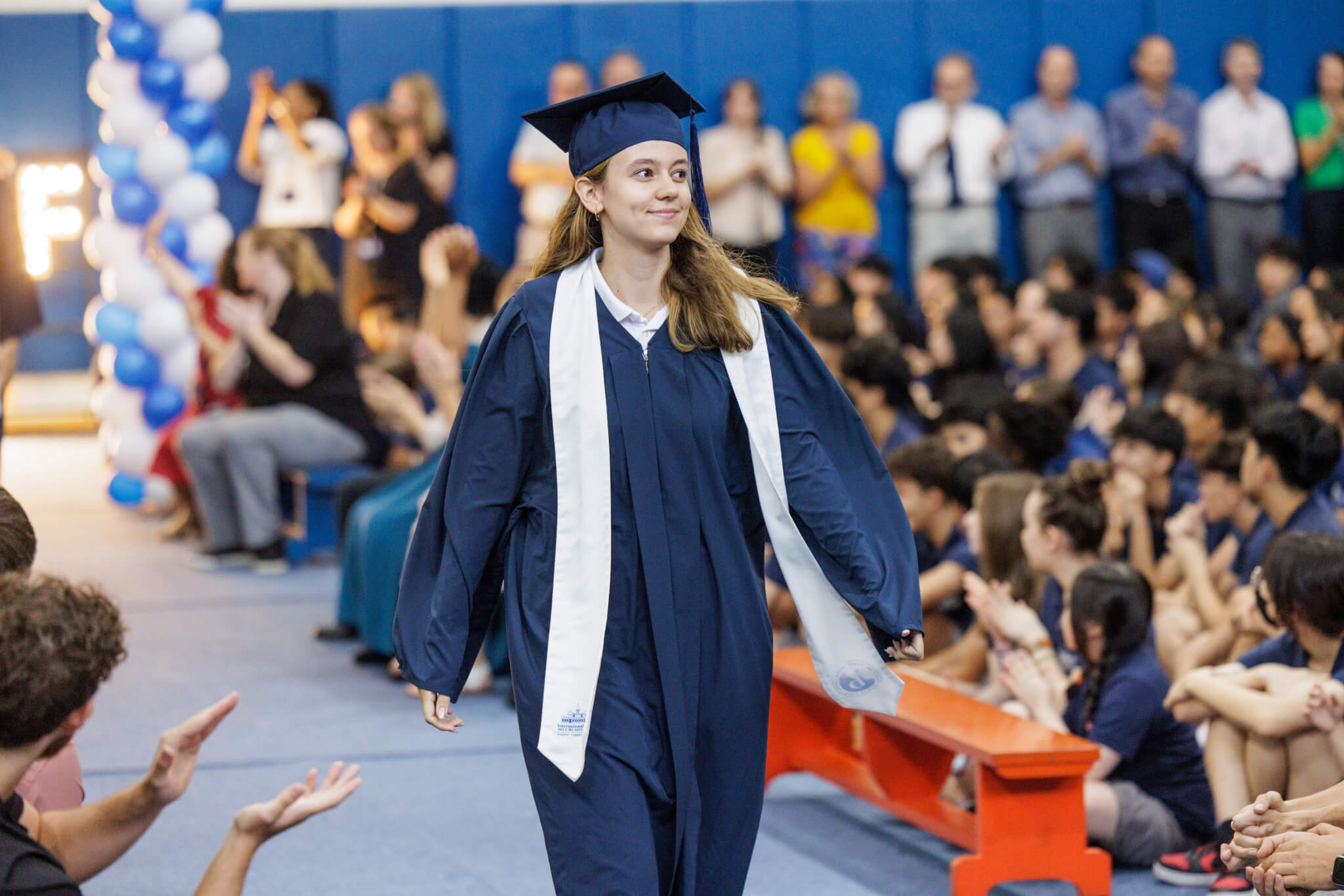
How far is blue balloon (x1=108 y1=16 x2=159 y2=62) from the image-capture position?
7148 millimetres

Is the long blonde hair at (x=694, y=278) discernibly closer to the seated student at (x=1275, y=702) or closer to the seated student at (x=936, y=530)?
the seated student at (x=1275, y=702)

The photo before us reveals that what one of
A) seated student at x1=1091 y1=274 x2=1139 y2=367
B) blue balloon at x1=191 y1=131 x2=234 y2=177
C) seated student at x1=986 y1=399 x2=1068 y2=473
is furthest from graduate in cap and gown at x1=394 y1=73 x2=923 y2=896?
blue balloon at x1=191 y1=131 x2=234 y2=177

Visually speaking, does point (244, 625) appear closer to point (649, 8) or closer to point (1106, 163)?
point (649, 8)

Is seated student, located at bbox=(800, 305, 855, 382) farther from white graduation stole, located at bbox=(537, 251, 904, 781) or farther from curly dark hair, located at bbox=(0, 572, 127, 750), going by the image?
curly dark hair, located at bbox=(0, 572, 127, 750)

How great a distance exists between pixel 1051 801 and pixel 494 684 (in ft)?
7.74

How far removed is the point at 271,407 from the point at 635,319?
4.95 metres

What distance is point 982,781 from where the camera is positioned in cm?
326

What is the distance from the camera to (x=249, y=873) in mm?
3527

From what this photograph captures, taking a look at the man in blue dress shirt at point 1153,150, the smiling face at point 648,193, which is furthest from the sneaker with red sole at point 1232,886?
the man in blue dress shirt at point 1153,150

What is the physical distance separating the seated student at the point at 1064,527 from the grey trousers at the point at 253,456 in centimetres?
379

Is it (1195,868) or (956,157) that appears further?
(956,157)

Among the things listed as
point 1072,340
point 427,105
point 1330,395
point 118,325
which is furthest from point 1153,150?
point 118,325

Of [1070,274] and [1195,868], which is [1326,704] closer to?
[1195,868]

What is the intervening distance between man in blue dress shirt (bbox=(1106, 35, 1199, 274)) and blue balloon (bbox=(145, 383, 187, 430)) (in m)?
6.34
